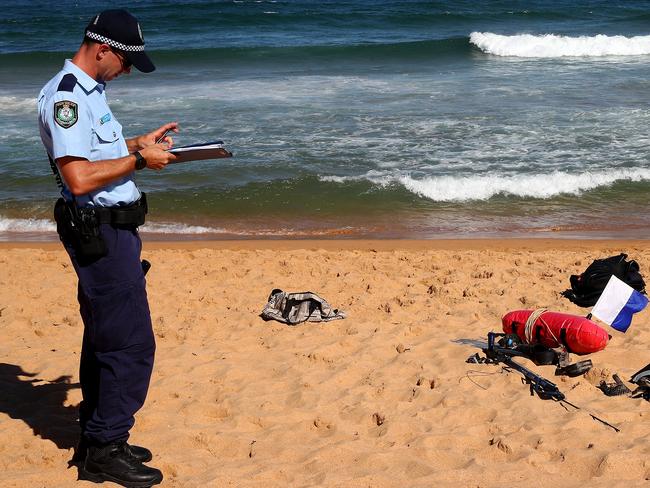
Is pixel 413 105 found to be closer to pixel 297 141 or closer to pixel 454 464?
pixel 297 141

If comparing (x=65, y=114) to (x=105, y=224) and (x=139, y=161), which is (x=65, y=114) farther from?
(x=105, y=224)

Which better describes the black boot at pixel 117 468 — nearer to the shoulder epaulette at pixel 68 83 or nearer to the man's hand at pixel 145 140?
the man's hand at pixel 145 140

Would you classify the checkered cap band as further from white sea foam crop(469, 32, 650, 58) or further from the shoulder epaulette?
white sea foam crop(469, 32, 650, 58)

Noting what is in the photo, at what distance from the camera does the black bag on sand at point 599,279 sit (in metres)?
6.59

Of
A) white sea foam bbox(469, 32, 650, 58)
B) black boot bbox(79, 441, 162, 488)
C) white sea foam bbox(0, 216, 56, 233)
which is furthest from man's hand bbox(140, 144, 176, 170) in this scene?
white sea foam bbox(469, 32, 650, 58)

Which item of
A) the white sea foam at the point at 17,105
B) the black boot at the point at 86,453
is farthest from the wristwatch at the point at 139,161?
the white sea foam at the point at 17,105

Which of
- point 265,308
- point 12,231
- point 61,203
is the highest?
point 61,203

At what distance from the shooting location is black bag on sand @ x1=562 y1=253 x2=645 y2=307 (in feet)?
21.6

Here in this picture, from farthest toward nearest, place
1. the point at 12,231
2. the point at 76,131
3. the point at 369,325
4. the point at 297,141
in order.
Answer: the point at 297,141
the point at 12,231
the point at 369,325
the point at 76,131

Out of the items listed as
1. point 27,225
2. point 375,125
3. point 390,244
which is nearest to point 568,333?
point 390,244

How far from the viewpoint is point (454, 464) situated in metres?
4.17

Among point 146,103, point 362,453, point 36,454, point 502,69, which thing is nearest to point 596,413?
point 362,453

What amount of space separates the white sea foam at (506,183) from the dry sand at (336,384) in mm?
3394

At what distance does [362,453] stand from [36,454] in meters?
1.55
